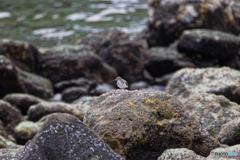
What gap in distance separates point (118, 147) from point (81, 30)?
17864 mm

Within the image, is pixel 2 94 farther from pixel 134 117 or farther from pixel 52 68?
pixel 134 117

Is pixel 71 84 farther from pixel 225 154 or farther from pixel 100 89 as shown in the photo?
pixel 225 154

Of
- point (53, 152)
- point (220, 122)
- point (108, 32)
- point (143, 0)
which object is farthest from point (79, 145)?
point (143, 0)

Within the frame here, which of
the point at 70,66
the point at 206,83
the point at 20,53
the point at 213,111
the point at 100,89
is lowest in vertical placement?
the point at 100,89

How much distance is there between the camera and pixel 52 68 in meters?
16.5

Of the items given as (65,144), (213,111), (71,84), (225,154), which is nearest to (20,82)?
(71,84)

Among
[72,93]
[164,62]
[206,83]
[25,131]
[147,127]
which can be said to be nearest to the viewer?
[147,127]

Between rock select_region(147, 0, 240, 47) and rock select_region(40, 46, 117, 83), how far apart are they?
3451mm

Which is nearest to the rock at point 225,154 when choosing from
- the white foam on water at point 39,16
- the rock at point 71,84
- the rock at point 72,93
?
the rock at point 72,93

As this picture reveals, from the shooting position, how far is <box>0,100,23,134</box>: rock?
10.0 m

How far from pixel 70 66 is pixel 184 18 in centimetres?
492

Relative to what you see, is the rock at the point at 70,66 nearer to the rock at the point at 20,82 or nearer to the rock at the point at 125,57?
the rock at the point at 20,82

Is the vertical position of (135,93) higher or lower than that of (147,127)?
higher

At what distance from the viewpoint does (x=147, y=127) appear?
5.65 m
